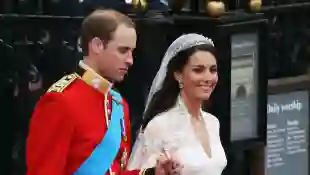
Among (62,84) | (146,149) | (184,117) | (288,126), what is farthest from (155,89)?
(288,126)

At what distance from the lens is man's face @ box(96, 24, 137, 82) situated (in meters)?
4.04

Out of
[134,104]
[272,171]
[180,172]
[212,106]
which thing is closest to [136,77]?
[134,104]

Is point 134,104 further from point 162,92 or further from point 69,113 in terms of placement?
point 69,113

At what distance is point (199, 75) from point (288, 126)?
283 centimetres

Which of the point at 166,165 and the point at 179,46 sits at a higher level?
the point at 179,46

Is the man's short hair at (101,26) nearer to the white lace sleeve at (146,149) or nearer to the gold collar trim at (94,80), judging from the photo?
the gold collar trim at (94,80)

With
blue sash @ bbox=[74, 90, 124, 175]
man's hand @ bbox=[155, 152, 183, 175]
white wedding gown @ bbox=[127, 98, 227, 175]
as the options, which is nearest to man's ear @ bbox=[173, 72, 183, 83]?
white wedding gown @ bbox=[127, 98, 227, 175]

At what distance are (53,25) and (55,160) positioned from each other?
2.67 meters

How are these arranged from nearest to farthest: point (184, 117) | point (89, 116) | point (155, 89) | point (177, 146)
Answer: point (89, 116) → point (177, 146) → point (184, 117) → point (155, 89)

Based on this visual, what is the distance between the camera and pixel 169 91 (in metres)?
4.57

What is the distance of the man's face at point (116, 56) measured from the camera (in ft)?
13.3

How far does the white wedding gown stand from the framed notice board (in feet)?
8.33

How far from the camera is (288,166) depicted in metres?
7.18

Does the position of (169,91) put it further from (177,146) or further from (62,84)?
(62,84)
